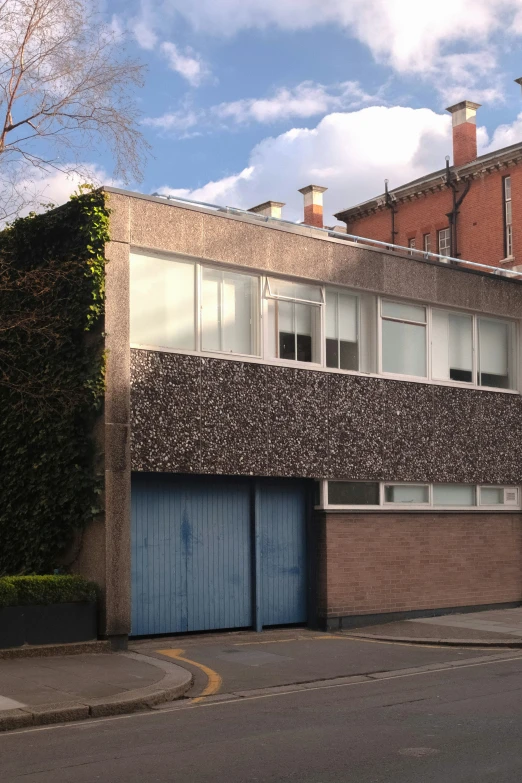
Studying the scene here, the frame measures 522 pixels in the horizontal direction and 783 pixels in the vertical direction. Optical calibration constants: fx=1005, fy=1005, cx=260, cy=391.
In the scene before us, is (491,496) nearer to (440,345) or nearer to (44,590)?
(440,345)

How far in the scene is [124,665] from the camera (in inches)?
507

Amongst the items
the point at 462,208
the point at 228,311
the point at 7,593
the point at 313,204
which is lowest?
the point at 7,593

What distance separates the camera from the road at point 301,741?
24.4ft

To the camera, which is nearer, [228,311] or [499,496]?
[228,311]

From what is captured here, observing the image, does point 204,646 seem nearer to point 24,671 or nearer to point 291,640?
point 291,640

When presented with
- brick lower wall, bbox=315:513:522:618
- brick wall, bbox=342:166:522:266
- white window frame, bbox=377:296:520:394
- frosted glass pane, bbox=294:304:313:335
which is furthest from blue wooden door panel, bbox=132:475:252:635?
brick wall, bbox=342:166:522:266

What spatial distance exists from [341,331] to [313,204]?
2206 centimetres

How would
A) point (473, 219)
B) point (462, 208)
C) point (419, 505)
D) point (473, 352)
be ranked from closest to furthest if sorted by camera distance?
point (419, 505) → point (473, 352) → point (473, 219) → point (462, 208)

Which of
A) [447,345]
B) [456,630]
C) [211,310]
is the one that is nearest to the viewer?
[211,310]

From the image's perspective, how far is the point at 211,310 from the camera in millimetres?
16297

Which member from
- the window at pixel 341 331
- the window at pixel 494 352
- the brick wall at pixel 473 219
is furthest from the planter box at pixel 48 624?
the brick wall at pixel 473 219

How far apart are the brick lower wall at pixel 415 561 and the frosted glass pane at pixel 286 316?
330 cm

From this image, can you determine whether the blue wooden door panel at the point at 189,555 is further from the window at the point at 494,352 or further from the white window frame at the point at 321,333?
the window at the point at 494,352

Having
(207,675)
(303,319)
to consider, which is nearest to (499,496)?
(303,319)
